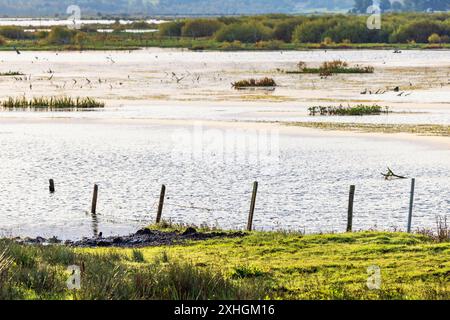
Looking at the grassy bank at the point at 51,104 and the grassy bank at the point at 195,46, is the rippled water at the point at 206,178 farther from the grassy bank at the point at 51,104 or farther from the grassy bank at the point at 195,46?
the grassy bank at the point at 195,46

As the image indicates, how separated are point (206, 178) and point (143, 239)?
14.6m

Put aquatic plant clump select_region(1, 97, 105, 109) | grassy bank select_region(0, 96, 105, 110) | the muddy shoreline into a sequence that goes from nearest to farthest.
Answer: the muddy shoreline
grassy bank select_region(0, 96, 105, 110)
aquatic plant clump select_region(1, 97, 105, 109)

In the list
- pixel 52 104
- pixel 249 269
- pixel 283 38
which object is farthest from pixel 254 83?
pixel 283 38

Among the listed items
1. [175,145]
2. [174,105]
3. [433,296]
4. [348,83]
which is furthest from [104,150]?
[348,83]

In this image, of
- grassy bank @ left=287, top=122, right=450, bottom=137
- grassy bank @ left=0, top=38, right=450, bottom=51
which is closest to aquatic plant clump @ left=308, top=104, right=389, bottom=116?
grassy bank @ left=287, top=122, right=450, bottom=137

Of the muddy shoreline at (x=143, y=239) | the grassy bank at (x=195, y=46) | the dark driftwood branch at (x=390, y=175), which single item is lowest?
the grassy bank at (x=195, y=46)

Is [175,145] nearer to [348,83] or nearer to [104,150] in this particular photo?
[104,150]

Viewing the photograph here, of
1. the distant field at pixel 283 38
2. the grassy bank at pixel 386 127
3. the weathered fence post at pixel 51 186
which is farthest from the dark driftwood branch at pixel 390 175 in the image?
the distant field at pixel 283 38

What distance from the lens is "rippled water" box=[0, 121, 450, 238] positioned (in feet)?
112

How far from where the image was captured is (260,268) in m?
20.8

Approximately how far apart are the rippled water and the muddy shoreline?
6.73 ft

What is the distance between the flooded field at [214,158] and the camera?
34.9m

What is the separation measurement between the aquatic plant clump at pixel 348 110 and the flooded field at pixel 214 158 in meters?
1.51

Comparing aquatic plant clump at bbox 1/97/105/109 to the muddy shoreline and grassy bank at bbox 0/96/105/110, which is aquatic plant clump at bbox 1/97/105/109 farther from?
the muddy shoreline
